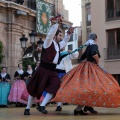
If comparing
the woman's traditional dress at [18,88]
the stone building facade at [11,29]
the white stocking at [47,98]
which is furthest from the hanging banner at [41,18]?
the white stocking at [47,98]

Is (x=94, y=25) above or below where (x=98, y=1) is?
below

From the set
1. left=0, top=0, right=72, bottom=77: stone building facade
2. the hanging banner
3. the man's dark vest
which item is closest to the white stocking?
the man's dark vest

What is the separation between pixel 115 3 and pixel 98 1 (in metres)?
1.33

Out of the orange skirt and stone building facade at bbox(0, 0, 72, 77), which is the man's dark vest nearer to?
the orange skirt

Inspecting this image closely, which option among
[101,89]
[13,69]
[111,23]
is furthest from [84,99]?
[111,23]

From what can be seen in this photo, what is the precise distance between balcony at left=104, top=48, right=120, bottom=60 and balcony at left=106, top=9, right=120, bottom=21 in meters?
2.18

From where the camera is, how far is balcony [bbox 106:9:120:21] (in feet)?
83.4

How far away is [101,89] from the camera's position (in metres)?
6.43

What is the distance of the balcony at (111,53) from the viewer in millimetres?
24941

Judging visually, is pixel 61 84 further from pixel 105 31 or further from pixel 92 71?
pixel 105 31

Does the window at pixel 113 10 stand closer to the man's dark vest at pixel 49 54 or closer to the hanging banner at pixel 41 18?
the hanging banner at pixel 41 18

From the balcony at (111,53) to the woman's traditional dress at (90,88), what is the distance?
60.4 ft

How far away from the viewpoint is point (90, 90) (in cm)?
639

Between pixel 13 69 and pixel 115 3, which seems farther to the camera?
pixel 115 3
